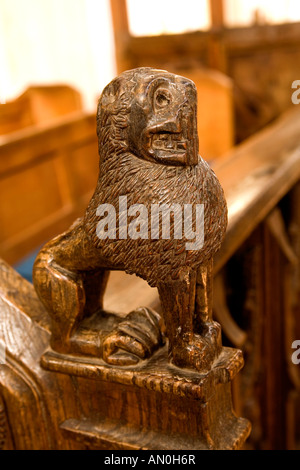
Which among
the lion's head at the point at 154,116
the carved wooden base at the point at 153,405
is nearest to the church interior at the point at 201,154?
the carved wooden base at the point at 153,405

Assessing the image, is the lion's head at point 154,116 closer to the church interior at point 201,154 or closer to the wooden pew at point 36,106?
the church interior at point 201,154

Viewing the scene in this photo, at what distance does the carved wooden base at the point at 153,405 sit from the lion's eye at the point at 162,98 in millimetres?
375

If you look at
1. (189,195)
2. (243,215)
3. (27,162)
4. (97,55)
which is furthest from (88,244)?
(97,55)

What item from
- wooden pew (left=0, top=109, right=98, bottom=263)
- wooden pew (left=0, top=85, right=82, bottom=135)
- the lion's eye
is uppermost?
the lion's eye

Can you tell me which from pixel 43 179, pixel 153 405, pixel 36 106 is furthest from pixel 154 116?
pixel 36 106

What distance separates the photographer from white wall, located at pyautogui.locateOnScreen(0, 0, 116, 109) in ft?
19.4

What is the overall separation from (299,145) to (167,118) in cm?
164

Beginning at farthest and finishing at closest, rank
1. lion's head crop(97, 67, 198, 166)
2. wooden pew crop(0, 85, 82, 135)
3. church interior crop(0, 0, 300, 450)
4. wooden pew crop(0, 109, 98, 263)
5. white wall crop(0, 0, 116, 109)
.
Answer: white wall crop(0, 0, 116, 109)
wooden pew crop(0, 85, 82, 135)
wooden pew crop(0, 109, 98, 263)
church interior crop(0, 0, 300, 450)
lion's head crop(97, 67, 198, 166)

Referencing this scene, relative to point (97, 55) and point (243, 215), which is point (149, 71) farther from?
point (97, 55)

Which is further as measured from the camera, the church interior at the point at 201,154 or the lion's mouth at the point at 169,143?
the church interior at the point at 201,154

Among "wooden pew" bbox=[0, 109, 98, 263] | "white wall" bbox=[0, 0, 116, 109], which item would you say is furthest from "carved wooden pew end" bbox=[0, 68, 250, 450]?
"white wall" bbox=[0, 0, 116, 109]

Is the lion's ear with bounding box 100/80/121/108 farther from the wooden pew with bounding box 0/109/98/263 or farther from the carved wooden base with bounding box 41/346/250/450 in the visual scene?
the wooden pew with bounding box 0/109/98/263

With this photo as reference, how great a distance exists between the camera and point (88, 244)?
2.37ft

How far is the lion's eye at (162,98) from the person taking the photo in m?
0.64
